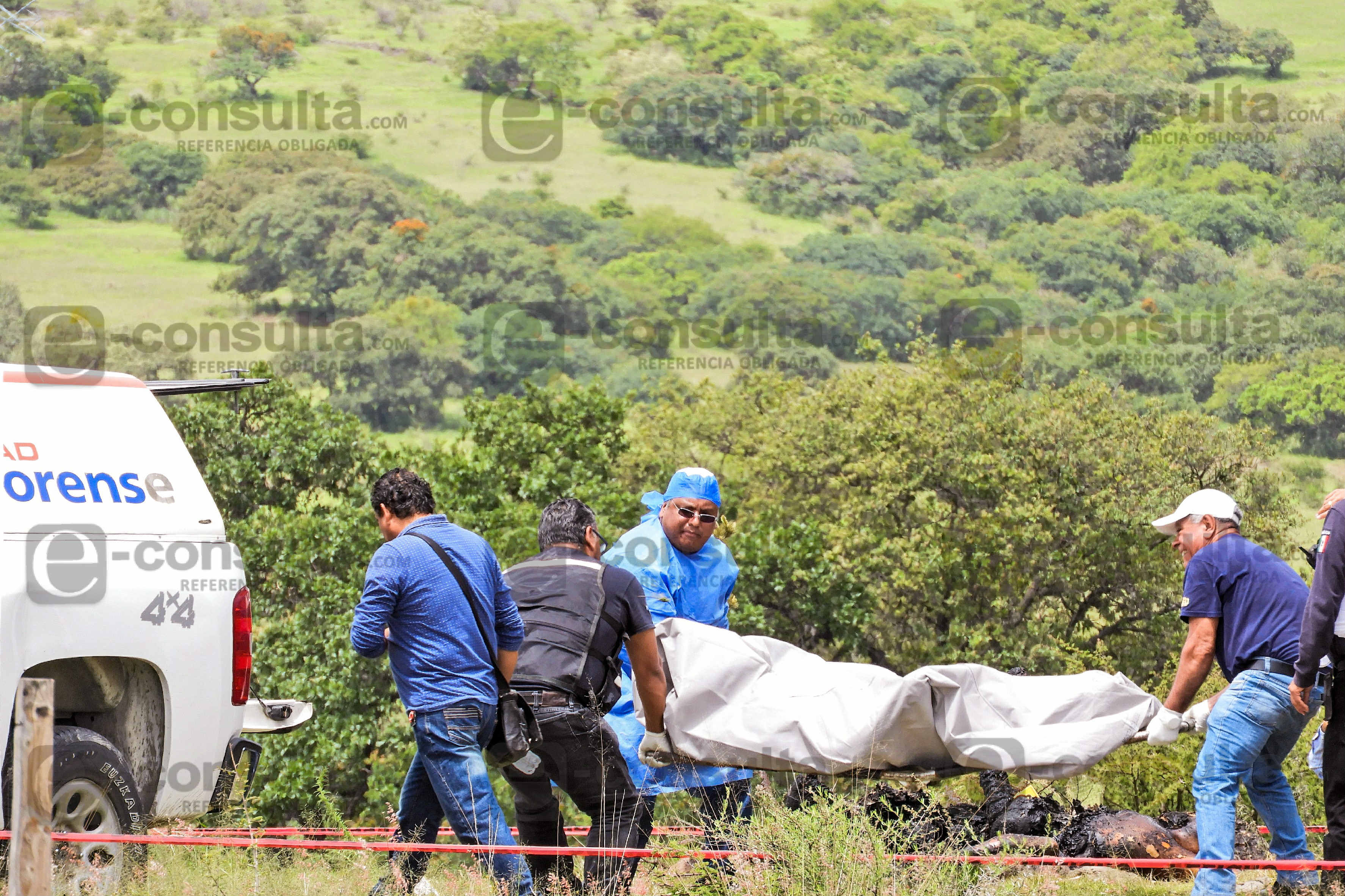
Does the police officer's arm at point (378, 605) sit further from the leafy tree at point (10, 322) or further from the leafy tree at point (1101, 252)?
the leafy tree at point (1101, 252)

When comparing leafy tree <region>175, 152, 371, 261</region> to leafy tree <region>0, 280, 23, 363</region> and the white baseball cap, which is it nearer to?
leafy tree <region>0, 280, 23, 363</region>

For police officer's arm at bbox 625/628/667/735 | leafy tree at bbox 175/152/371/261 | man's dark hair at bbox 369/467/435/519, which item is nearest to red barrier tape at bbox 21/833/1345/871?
police officer's arm at bbox 625/628/667/735

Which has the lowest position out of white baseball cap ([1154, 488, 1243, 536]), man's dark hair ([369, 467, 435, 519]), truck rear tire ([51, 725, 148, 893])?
truck rear tire ([51, 725, 148, 893])

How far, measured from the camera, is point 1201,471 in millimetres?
29750

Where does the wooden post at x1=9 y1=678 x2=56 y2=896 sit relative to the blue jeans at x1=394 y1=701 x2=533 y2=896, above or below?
above

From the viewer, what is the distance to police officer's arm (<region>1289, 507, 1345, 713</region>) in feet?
17.8

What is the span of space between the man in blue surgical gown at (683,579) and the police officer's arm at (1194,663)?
1766 mm

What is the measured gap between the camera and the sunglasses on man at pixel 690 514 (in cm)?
666

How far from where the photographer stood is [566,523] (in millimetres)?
5867

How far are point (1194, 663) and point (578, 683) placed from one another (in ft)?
7.94

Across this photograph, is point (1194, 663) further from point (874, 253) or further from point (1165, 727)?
point (874, 253)

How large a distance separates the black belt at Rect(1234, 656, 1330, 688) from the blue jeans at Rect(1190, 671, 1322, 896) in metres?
0.01

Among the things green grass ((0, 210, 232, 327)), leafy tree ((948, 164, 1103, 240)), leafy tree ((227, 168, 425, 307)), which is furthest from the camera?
leafy tree ((948, 164, 1103, 240))

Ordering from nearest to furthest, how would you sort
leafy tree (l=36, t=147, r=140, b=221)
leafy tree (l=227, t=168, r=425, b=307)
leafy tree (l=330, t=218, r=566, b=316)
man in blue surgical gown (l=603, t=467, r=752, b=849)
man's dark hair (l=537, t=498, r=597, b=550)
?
man's dark hair (l=537, t=498, r=597, b=550)
man in blue surgical gown (l=603, t=467, r=752, b=849)
leafy tree (l=227, t=168, r=425, b=307)
leafy tree (l=330, t=218, r=566, b=316)
leafy tree (l=36, t=147, r=140, b=221)
